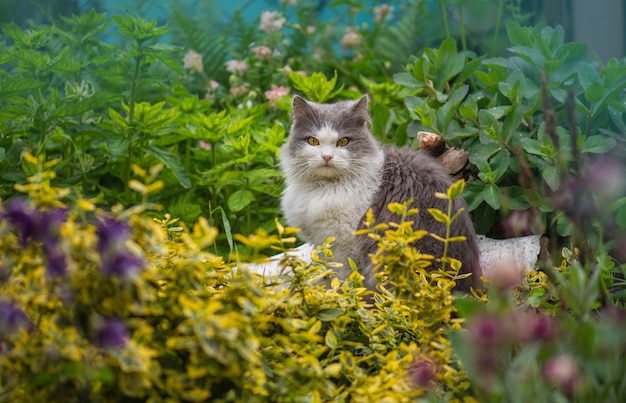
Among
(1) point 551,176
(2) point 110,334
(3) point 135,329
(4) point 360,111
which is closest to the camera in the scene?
(2) point 110,334

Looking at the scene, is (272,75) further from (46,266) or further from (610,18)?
(46,266)

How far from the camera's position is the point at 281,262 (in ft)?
6.46

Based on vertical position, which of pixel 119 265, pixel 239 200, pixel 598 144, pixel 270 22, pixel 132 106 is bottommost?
pixel 239 200

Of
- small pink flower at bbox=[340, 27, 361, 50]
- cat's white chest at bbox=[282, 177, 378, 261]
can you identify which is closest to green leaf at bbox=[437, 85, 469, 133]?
cat's white chest at bbox=[282, 177, 378, 261]

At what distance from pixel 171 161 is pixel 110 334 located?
2187 mm

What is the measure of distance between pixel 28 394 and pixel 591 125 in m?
2.51

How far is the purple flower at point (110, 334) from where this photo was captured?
4.62 feet

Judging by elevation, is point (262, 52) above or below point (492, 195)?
above

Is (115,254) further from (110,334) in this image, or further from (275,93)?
(275,93)

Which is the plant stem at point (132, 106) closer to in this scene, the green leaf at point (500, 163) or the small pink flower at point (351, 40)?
the green leaf at point (500, 163)

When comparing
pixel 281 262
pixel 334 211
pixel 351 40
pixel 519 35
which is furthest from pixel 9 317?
pixel 351 40

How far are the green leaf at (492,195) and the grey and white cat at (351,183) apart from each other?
15cm

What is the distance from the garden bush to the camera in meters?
1.49

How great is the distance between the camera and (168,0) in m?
5.57
